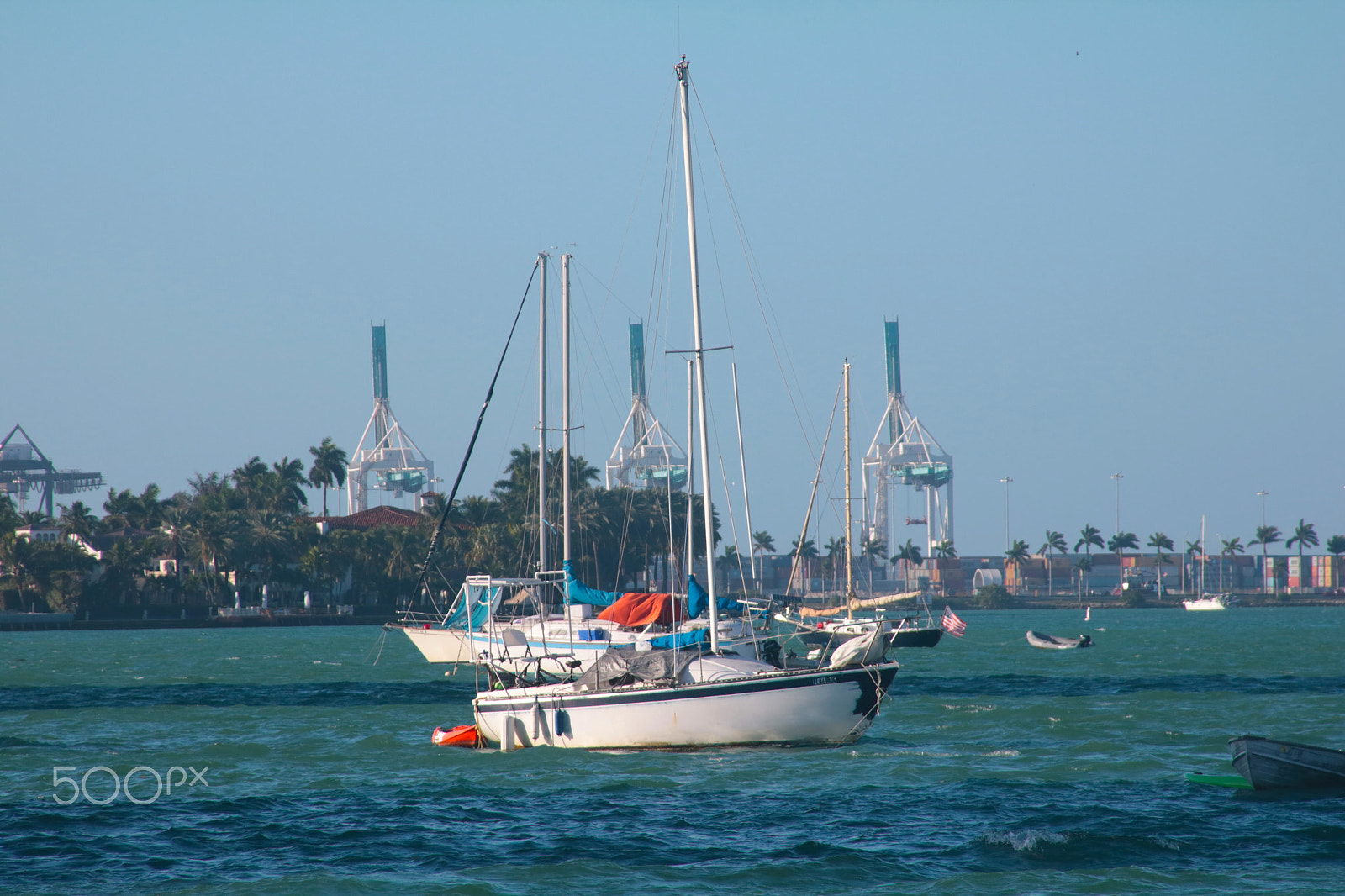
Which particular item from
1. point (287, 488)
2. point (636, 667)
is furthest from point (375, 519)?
point (636, 667)

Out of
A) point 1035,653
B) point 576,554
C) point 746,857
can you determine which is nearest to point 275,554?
point 576,554

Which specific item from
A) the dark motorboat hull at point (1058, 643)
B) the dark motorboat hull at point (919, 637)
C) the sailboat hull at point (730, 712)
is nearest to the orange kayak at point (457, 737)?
the sailboat hull at point (730, 712)

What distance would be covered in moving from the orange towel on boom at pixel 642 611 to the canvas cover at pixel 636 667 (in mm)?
15547

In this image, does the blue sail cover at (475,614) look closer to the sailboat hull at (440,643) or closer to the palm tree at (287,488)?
the sailboat hull at (440,643)

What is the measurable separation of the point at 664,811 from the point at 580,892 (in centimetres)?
460

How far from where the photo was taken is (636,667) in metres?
26.0

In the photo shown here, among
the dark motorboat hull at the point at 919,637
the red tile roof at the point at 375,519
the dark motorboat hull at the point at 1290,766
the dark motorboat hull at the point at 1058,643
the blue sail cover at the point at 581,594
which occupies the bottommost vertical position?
the dark motorboat hull at the point at 1058,643

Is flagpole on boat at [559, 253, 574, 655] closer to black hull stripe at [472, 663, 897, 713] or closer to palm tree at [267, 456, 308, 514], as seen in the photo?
black hull stripe at [472, 663, 897, 713]

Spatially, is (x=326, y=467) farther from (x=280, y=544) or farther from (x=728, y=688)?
(x=728, y=688)

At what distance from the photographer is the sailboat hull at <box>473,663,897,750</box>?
25219mm

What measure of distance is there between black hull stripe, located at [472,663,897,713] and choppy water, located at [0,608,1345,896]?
1158 mm

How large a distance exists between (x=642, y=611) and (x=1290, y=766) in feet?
76.7

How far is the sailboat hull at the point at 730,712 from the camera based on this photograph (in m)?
25.2

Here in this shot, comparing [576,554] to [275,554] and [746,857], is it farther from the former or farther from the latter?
[746,857]
